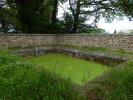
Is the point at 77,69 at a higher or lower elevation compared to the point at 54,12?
lower

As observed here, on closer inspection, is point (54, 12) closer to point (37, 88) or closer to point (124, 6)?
point (124, 6)

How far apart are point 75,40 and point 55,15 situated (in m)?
4.75

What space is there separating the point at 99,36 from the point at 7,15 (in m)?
8.46

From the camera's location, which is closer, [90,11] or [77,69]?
[77,69]

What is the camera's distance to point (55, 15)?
53.1 feet

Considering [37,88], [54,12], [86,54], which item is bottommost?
[86,54]

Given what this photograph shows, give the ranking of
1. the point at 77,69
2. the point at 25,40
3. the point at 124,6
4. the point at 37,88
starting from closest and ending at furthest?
the point at 37,88 < the point at 77,69 < the point at 25,40 < the point at 124,6

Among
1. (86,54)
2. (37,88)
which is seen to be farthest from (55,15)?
(37,88)

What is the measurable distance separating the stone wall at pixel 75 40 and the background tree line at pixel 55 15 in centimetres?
188

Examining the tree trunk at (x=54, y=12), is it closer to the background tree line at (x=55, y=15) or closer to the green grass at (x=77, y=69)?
the background tree line at (x=55, y=15)

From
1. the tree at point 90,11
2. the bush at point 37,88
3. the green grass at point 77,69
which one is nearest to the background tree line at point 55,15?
the tree at point 90,11

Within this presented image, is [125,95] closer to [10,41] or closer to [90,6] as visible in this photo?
[10,41]

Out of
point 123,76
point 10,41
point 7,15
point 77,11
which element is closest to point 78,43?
point 10,41

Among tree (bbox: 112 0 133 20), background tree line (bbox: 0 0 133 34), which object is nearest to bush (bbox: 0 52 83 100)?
background tree line (bbox: 0 0 133 34)
